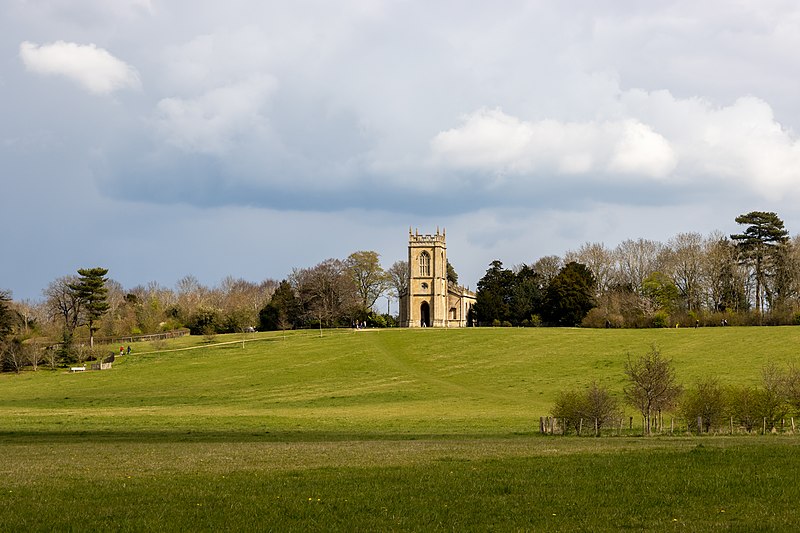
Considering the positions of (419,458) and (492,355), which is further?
(492,355)

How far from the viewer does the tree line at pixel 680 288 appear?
104938 millimetres

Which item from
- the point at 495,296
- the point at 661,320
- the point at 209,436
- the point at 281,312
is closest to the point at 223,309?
the point at 281,312

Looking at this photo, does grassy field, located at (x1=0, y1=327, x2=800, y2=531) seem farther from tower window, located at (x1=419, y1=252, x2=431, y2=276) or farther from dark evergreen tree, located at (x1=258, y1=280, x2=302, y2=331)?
dark evergreen tree, located at (x1=258, y1=280, x2=302, y2=331)

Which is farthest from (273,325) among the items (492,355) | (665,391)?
(665,391)

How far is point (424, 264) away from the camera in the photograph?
13375cm

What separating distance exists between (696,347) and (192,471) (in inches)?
2716

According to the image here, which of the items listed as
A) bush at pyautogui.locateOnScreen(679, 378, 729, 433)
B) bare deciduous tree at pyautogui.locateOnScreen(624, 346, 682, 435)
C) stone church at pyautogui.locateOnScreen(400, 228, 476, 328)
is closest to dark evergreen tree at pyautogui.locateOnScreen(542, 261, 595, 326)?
stone church at pyautogui.locateOnScreen(400, 228, 476, 328)

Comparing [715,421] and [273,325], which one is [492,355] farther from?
[273,325]

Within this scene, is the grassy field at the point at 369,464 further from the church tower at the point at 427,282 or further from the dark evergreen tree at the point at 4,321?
the church tower at the point at 427,282

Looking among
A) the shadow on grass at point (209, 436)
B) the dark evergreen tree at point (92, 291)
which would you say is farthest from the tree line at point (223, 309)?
the shadow on grass at point (209, 436)

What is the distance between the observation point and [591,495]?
48.0 ft

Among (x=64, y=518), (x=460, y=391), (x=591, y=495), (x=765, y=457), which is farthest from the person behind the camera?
(x=460, y=391)

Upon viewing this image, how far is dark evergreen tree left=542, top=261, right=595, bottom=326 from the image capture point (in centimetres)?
12350

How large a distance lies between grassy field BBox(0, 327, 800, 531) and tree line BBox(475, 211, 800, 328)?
38.7 metres
